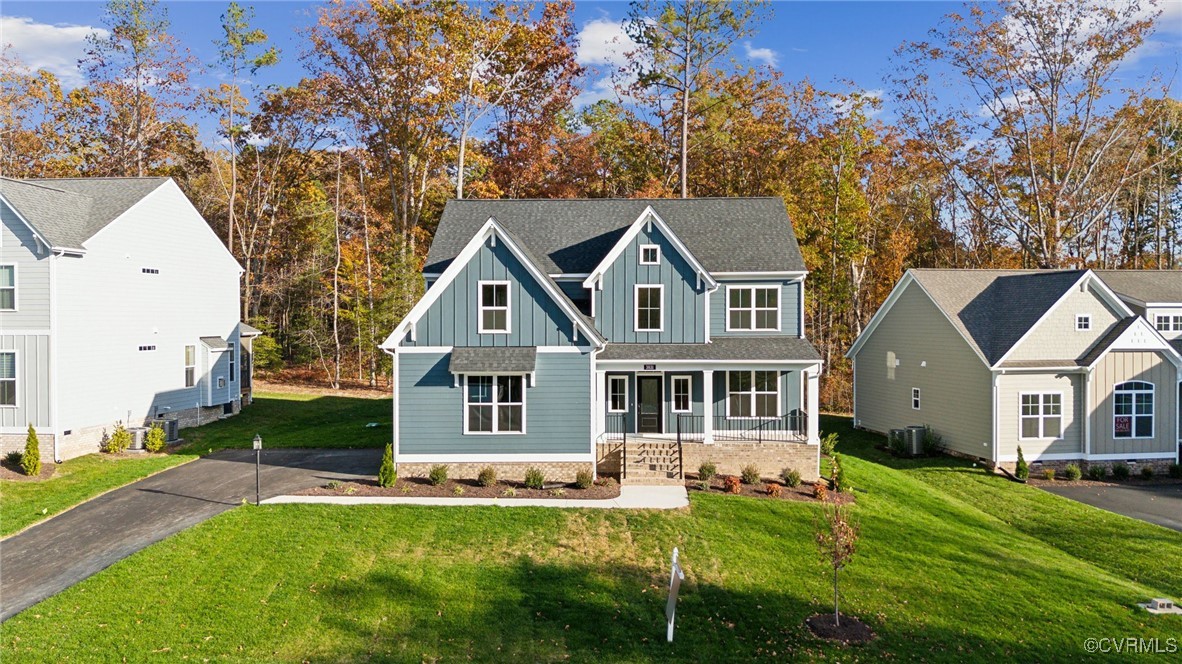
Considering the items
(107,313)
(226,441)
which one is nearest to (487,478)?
(226,441)

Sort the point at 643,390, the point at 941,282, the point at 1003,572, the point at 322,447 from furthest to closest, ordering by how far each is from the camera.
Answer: the point at 941,282
the point at 322,447
the point at 643,390
the point at 1003,572

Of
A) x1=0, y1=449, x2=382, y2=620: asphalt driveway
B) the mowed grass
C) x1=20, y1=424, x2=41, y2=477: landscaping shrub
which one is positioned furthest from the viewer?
x1=20, y1=424, x2=41, y2=477: landscaping shrub

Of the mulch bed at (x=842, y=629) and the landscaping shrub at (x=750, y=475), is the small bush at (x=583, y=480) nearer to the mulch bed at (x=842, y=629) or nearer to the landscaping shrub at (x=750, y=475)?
the landscaping shrub at (x=750, y=475)

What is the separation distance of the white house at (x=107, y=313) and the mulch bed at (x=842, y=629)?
66.8 feet

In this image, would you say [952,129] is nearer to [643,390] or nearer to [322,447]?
[643,390]

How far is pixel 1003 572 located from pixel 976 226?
37.8 m

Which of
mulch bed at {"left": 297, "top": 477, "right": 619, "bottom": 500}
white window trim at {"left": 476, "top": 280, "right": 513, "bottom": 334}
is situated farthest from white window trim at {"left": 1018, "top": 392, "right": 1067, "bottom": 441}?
white window trim at {"left": 476, "top": 280, "right": 513, "bottom": 334}

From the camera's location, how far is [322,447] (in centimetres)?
2105

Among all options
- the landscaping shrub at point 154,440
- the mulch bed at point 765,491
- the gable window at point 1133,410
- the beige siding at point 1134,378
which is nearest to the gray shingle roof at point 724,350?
the mulch bed at point 765,491

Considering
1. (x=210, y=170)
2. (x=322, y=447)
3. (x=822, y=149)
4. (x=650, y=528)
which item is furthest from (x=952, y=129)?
(x=210, y=170)

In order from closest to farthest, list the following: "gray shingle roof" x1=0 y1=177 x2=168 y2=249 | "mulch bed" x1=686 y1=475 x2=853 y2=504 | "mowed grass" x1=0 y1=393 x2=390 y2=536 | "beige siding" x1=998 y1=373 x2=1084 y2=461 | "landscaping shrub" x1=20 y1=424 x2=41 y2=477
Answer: "mowed grass" x1=0 y1=393 x2=390 y2=536
"mulch bed" x1=686 y1=475 x2=853 y2=504
"landscaping shrub" x1=20 y1=424 x2=41 y2=477
"gray shingle roof" x1=0 y1=177 x2=168 y2=249
"beige siding" x1=998 y1=373 x2=1084 y2=461

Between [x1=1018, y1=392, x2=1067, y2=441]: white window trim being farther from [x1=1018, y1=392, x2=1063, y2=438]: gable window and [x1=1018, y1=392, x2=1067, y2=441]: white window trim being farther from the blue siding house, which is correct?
the blue siding house

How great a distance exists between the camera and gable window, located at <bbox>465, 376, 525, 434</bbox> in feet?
55.1

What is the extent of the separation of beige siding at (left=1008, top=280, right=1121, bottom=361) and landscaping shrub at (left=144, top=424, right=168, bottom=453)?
2840cm
